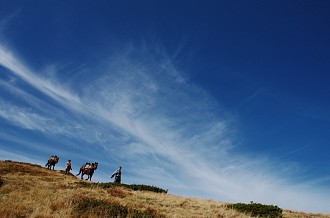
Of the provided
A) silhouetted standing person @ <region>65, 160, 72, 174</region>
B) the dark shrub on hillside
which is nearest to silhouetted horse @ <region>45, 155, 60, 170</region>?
silhouetted standing person @ <region>65, 160, 72, 174</region>

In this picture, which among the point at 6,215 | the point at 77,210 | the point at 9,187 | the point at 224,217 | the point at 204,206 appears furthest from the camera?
the point at 204,206

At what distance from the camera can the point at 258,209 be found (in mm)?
19375

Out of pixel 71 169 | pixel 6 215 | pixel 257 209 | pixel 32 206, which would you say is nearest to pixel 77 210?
pixel 32 206

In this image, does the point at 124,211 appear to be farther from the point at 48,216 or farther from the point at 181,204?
the point at 181,204

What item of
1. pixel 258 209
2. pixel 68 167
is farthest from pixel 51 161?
pixel 258 209

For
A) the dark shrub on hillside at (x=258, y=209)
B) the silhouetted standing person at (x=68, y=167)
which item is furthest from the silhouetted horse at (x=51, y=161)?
the dark shrub on hillside at (x=258, y=209)

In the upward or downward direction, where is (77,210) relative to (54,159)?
downward

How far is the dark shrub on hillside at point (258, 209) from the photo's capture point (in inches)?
723

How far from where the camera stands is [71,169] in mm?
38281

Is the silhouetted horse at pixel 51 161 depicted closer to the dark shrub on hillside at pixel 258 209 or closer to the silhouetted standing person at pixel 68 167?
the silhouetted standing person at pixel 68 167

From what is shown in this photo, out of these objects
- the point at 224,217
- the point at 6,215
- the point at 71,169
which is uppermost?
the point at 71,169

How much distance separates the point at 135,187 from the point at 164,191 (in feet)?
9.44

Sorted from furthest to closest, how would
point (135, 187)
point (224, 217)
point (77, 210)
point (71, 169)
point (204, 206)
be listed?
point (71, 169) < point (135, 187) < point (204, 206) < point (224, 217) < point (77, 210)

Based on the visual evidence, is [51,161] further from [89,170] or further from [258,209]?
[258,209]
